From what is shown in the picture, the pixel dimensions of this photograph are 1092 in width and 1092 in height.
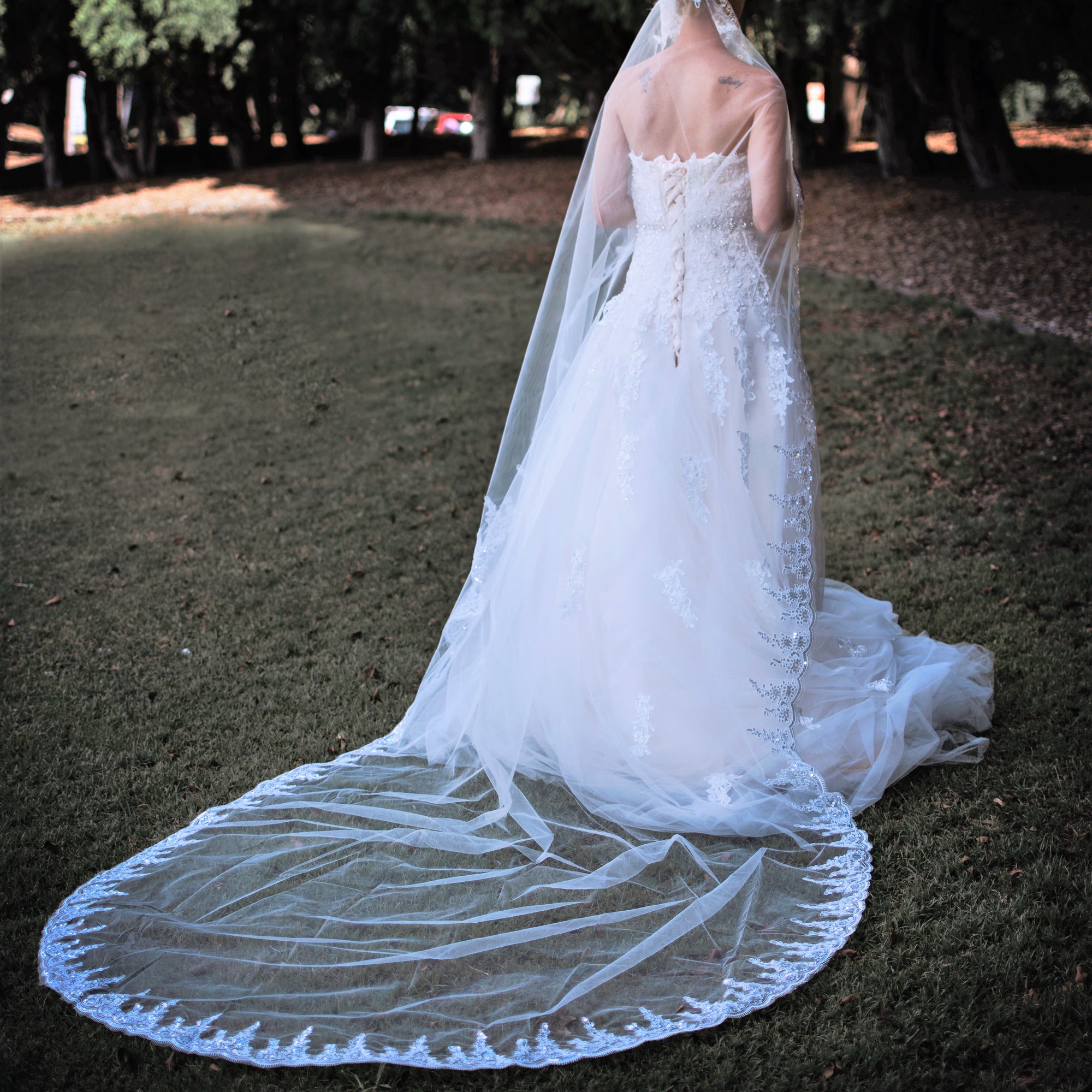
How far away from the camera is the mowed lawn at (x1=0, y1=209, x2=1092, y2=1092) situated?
2.47m

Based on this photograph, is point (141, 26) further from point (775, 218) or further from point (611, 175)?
point (775, 218)

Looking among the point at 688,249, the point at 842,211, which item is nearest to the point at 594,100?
the point at 842,211

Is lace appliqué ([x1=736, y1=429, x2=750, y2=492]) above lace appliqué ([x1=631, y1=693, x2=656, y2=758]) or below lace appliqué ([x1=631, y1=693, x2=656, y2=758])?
above

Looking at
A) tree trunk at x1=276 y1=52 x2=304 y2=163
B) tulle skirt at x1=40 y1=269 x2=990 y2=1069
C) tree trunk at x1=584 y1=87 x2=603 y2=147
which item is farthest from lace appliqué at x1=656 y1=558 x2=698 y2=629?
tree trunk at x1=276 y1=52 x2=304 y2=163

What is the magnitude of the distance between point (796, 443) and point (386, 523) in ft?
9.93

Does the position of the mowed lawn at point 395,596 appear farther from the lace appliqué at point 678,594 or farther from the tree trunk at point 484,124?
the tree trunk at point 484,124

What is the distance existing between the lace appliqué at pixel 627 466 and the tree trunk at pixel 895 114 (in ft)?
41.1

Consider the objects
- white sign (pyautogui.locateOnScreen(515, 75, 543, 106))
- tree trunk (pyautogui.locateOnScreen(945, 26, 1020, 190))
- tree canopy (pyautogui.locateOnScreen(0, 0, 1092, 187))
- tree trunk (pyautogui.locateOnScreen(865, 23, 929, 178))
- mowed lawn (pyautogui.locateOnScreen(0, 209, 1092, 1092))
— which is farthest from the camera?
white sign (pyautogui.locateOnScreen(515, 75, 543, 106))

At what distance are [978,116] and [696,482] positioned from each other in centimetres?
1248

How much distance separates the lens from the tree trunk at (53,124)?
19234 mm

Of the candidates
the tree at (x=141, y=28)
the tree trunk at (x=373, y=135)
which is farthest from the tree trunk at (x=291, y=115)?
the tree at (x=141, y=28)

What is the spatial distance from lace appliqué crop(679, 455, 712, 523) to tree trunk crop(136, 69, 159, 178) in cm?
2024

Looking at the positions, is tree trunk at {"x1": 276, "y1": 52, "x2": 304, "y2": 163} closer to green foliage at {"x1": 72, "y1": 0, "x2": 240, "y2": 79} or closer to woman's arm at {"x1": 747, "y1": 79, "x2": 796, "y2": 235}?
green foliage at {"x1": 72, "y1": 0, "x2": 240, "y2": 79}

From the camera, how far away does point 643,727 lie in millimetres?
3217
